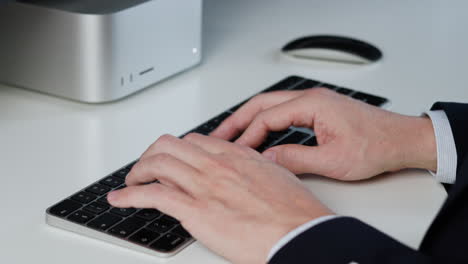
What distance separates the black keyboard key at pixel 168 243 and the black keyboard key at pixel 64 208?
0.11 m

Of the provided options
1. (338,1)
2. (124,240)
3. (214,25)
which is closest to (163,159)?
(124,240)

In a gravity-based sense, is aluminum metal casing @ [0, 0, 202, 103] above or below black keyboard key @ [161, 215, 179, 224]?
above

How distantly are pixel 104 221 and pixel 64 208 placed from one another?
0.05 meters

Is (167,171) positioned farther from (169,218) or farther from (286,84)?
(286,84)

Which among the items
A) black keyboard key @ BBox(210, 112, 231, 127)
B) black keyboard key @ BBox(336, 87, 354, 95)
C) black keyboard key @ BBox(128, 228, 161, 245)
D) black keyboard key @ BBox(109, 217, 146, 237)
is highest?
black keyboard key @ BBox(336, 87, 354, 95)

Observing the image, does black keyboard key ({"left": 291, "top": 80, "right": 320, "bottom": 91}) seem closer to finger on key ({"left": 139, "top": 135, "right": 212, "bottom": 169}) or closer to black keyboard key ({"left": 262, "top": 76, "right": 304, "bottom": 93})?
black keyboard key ({"left": 262, "top": 76, "right": 304, "bottom": 93})

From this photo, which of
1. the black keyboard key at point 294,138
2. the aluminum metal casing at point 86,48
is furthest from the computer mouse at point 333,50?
the black keyboard key at point 294,138

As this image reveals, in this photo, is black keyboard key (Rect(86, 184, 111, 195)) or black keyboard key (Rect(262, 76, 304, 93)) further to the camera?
black keyboard key (Rect(262, 76, 304, 93))

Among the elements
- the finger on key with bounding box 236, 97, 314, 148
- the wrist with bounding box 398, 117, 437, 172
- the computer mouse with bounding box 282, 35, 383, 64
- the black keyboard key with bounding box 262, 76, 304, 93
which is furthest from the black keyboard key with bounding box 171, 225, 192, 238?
the computer mouse with bounding box 282, 35, 383, 64

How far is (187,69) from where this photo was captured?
1.34 meters

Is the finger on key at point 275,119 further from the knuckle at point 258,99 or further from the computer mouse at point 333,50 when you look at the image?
the computer mouse at point 333,50

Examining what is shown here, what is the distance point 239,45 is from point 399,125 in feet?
1.65

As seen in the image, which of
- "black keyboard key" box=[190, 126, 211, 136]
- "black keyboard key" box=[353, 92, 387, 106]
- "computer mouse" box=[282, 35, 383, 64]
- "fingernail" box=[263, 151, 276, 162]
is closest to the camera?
"fingernail" box=[263, 151, 276, 162]

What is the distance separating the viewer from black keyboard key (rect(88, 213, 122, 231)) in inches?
33.0
